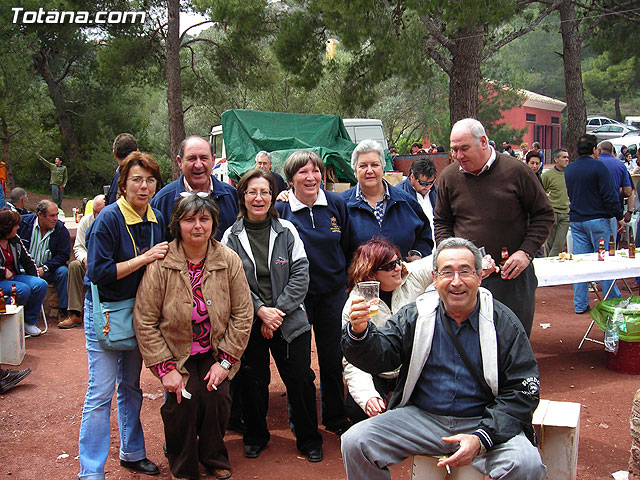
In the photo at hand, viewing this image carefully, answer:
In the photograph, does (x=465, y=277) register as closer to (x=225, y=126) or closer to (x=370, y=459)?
(x=370, y=459)

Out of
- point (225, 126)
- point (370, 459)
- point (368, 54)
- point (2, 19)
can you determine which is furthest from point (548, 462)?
point (2, 19)

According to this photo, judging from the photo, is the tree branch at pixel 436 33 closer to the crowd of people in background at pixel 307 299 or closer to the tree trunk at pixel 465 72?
the tree trunk at pixel 465 72

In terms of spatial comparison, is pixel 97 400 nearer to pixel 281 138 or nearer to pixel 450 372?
pixel 450 372

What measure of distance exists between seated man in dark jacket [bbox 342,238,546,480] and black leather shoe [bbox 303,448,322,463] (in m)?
1.25

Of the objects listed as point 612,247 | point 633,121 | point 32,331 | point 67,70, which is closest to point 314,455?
point 32,331

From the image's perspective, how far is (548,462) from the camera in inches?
145

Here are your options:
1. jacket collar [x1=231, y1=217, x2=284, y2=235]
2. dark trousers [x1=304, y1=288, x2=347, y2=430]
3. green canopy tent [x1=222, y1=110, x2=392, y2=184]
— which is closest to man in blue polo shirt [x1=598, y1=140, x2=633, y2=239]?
green canopy tent [x1=222, y1=110, x2=392, y2=184]

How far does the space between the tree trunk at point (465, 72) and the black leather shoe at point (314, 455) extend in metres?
9.99

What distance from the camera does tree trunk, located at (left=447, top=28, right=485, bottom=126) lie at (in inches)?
506

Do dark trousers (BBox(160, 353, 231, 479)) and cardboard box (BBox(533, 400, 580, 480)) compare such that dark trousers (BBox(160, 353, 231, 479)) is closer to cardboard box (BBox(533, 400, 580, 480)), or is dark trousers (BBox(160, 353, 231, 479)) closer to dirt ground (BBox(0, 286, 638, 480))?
dirt ground (BBox(0, 286, 638, 480))

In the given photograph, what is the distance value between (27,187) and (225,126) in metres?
18.1

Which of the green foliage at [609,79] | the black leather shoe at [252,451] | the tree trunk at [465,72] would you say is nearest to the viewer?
the black leather shoe at [252,451]

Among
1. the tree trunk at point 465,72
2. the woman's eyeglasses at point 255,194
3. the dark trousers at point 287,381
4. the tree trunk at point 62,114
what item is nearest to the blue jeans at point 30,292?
the dark trousers at point 287,381

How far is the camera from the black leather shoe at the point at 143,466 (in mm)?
4082
